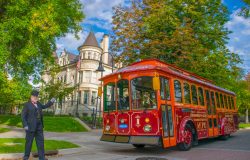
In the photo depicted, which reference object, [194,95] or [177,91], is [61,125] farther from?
[177,91]

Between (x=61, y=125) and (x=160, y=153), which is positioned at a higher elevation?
(x=61, y=125)

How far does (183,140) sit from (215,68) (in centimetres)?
1199

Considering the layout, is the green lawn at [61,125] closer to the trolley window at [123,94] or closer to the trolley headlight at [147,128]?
the trolley window at [123,94]

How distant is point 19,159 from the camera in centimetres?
819

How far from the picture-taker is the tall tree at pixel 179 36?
63.5ft

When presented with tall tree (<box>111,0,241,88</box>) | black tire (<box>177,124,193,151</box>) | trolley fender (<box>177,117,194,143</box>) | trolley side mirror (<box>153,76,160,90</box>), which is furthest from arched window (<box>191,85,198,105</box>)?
tall tree (<box>111,0,241,88</box>)

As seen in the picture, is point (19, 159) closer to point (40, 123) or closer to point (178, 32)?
point (40, 123)

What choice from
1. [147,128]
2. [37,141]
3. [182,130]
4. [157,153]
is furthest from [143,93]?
[37,141]

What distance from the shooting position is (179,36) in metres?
18.9

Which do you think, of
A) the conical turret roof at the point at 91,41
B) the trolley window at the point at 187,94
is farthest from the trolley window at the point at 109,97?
the conical turret roof at the point at 91,41

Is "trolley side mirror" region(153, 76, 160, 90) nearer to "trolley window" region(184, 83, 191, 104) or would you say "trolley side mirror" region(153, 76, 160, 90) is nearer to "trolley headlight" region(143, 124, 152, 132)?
"trolley headlight" region(143, 124, 152, 132)

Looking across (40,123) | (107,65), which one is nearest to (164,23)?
(40,123)

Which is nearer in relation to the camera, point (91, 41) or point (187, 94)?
point (187, 94)

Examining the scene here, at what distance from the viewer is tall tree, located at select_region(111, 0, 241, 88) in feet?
63.5
